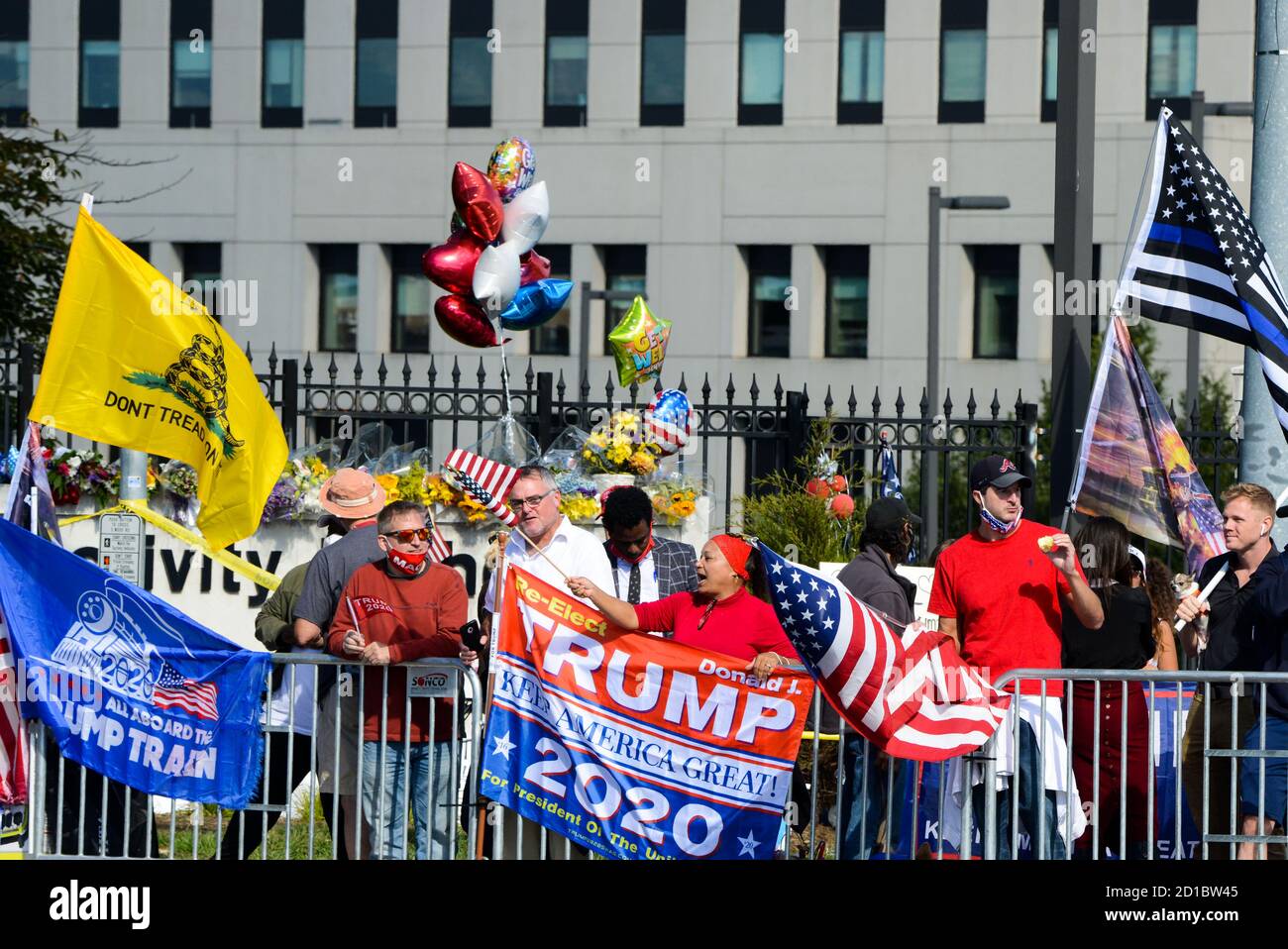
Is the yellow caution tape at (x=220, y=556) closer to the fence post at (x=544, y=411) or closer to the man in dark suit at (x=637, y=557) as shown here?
the fence post at (x=544, y=411)

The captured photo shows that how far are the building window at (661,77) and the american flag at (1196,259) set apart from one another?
28438mm

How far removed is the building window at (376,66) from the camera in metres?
37.0

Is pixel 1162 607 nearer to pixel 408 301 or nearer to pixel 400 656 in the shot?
pixel 400 656

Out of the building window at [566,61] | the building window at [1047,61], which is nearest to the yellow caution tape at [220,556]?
the building window at [566,61]

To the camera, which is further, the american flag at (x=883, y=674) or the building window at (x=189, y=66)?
the building window at (x=189, y=66)

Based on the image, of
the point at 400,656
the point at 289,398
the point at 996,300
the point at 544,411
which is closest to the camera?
the point at 400,656

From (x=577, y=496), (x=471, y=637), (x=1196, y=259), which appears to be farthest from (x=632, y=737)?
(x=577, y=496)

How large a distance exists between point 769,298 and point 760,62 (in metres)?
4.43

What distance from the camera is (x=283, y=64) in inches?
1476

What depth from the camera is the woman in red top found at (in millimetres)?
7471

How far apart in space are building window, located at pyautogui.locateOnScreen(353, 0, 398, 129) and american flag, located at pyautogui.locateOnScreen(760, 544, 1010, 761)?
3151 centimetres

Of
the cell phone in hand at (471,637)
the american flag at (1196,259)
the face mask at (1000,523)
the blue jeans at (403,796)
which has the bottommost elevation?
the blue jeans at (403,796)

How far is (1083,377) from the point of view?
8.66 meters

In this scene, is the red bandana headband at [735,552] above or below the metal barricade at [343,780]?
above
